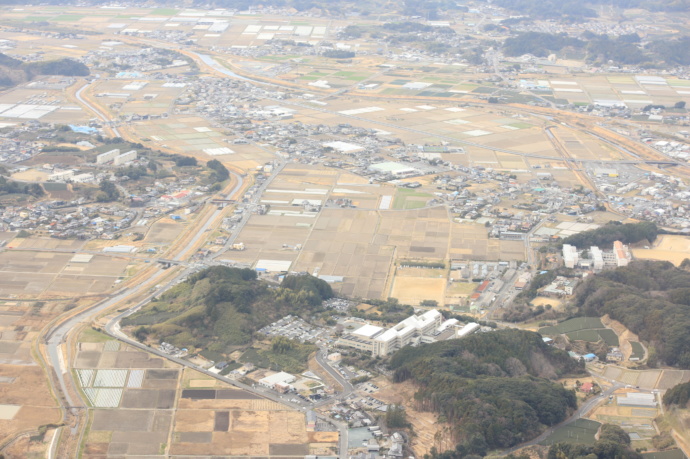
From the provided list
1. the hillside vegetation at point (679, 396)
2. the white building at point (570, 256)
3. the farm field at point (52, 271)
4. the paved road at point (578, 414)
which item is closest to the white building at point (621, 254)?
the white building at point (570, 256)

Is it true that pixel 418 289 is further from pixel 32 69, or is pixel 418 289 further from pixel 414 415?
pixel 32 69

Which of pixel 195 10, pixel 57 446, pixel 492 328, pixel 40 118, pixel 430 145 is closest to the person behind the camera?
pixel 57 446

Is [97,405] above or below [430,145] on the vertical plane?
above

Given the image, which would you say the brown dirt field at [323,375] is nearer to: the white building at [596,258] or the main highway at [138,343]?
the main highway at [138,343]

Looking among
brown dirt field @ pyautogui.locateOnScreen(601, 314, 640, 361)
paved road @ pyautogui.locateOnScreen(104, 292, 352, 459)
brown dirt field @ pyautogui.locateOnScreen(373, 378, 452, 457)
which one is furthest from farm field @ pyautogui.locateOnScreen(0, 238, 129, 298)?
brown dirt field @ pyautogui.locateOnScreen(601, 314, 640, 361)

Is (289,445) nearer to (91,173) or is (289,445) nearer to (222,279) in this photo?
(222,279)

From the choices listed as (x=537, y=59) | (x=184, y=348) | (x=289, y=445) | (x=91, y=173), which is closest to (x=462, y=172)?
(x=91, y=173)
